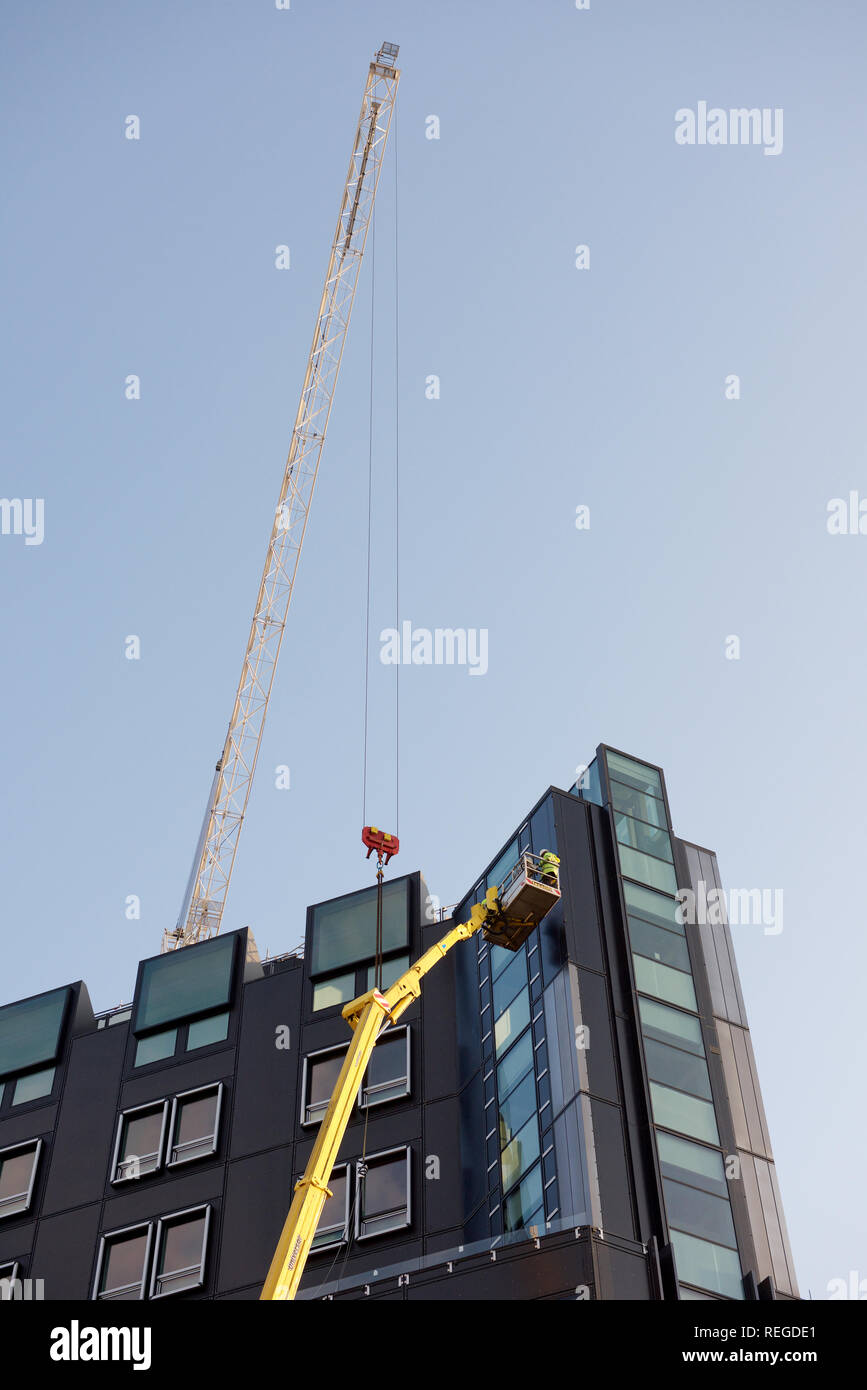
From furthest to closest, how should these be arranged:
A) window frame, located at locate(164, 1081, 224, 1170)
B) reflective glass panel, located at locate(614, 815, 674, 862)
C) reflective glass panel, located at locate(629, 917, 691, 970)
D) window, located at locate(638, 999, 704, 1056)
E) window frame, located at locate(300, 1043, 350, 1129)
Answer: window frame, located at locate(164, 1081, 224, 1170), reflective glass panel, located at locate(614, 815, 674, 862), window frame, located at locate(300, 1043, 350, 1129), reflective glass panel, located at locate(629, 917, 691, 970), window, located at locate(638, 999, 704, 1056)

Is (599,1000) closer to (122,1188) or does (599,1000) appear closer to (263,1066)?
(263,1066)

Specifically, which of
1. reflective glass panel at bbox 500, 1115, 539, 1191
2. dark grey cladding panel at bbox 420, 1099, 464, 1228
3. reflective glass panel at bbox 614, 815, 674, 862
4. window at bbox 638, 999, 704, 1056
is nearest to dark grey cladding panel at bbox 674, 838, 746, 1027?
reflective glass panel at bbox 614, 815, 674, 862

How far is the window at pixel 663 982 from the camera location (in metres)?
43.6

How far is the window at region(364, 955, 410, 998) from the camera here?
5069cm

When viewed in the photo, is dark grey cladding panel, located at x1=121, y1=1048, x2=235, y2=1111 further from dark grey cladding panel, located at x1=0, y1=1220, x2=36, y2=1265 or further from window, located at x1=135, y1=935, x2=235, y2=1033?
dark grey cladding panel, located at x1=0, y1=1220, x2=36, y2=1265

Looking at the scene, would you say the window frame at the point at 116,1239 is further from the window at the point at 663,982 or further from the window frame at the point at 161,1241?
the window at the point at 663,982

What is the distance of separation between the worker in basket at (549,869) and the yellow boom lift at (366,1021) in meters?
0.03

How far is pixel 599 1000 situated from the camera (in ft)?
138

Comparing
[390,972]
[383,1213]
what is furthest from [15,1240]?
[390,972]

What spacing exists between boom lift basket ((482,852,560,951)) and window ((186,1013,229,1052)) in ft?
40.0

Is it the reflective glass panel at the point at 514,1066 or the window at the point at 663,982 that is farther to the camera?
the window at the point at 663,982

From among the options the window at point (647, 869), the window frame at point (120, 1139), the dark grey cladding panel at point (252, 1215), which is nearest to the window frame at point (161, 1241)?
the dark grey cladding panel at point (252, 1215)
